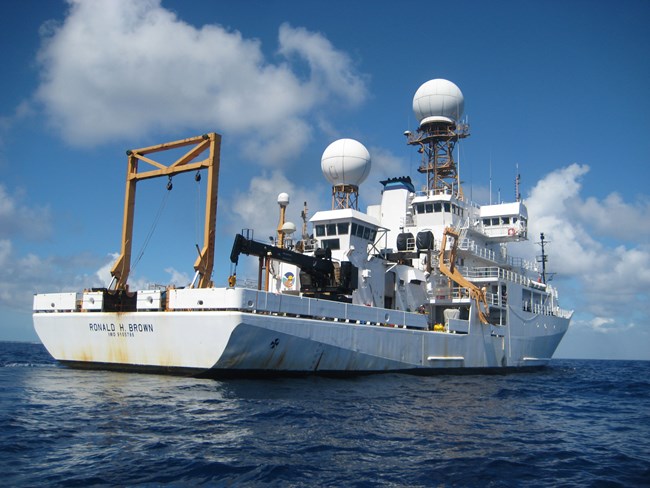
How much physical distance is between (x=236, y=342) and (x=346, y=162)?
52.7ft

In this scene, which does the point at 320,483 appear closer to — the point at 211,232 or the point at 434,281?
the point at 211,232

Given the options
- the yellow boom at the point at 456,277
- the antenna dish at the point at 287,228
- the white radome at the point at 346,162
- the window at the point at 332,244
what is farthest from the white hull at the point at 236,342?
the white radome at the point at 346,162

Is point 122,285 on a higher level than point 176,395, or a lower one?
higher

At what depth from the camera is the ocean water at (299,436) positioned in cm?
890

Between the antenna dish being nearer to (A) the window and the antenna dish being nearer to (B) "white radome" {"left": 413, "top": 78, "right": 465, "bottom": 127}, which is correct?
(A) the window

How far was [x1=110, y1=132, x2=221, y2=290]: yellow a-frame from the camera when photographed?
22.8 m

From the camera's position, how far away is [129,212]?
1041 inches

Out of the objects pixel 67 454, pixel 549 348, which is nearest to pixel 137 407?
pixel 67 454

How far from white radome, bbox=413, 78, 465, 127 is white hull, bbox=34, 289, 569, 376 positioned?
58.0ft

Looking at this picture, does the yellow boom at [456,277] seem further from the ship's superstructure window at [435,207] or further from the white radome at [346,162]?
the white radome at [346,162]

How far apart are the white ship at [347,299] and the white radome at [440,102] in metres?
0.08

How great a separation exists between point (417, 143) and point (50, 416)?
32.4 meters

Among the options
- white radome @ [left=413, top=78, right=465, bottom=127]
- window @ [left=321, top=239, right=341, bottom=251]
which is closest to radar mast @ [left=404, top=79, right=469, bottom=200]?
white radome @ [left=413, top=78, right=465, bottom=127]

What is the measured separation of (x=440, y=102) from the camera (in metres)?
39.7
